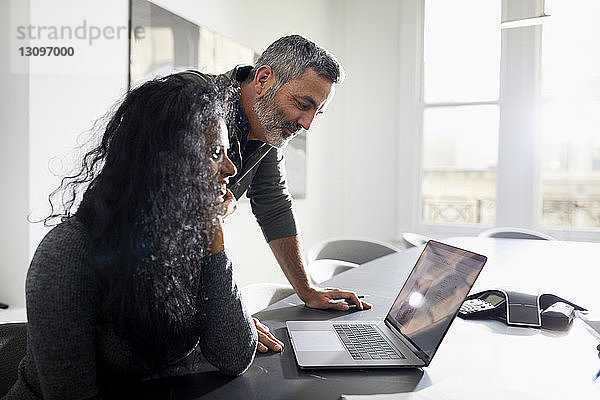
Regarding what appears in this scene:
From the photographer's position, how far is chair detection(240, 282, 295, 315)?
1820 mm

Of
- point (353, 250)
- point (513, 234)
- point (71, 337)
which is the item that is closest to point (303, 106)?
point (71, 337)

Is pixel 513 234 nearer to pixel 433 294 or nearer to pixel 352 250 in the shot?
pixel 352 250

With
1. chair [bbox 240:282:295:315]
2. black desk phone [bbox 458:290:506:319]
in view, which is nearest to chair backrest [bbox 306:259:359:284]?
A: chair [bbox 240:282:295:315]

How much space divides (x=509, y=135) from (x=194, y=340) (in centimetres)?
426

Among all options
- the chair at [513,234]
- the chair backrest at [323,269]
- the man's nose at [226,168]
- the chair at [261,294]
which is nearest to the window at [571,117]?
the chair at [513,234]

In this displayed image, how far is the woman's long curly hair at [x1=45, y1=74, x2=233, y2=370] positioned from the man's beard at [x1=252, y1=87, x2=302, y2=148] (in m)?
0.60

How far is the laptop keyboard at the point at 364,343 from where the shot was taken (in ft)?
3.62

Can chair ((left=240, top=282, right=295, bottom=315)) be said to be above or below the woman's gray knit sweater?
below

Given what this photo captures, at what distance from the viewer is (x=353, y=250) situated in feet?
10.6

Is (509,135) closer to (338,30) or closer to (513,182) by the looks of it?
(513,182)

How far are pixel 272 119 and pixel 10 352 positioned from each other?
88 centimetres

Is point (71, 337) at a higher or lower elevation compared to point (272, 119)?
lower

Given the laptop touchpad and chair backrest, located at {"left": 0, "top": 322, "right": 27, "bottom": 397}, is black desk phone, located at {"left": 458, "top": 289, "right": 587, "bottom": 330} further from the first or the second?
chair backrest, located at {"left": 0, "top": 322, "right": 27, "bottom": 397}

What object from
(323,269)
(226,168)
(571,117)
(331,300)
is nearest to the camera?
(226,168)
